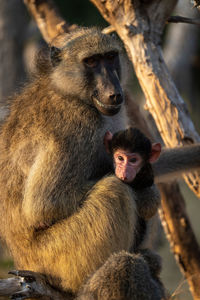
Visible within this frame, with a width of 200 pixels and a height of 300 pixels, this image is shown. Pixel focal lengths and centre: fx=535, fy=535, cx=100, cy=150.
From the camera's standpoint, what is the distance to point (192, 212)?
16.7 m

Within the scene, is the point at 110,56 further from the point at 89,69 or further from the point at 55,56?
the point at 55,56

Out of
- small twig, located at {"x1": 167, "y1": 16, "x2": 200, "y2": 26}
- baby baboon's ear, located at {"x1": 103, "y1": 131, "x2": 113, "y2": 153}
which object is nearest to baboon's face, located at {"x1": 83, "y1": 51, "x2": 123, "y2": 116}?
baby baboon's ear, located at {"x1": 103, "y1": 131, "x2": 113, "y2": 153}

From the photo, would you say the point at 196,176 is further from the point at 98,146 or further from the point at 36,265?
the point at 36,265

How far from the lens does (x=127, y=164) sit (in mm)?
5355

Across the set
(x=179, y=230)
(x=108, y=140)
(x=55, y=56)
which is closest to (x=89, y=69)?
(x=55, y=56)

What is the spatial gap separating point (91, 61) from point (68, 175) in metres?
1.21

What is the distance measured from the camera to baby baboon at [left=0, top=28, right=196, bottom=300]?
510 centimetres

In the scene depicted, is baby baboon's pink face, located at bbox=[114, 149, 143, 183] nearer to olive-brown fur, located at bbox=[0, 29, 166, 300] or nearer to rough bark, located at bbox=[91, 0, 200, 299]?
olive-brown fur, located at bbox=[0, 29, 166, 300]

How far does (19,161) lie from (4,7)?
362 inches

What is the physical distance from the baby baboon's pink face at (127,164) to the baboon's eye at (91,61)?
35.7 inches

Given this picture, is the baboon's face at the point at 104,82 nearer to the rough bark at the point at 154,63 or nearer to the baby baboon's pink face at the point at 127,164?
the baby baboon's pink face at the point at 127,164

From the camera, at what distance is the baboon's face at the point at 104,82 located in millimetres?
5172

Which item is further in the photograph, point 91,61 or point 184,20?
point 184,20

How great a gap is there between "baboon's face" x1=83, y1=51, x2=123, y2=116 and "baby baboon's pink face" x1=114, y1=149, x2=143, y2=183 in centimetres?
46
